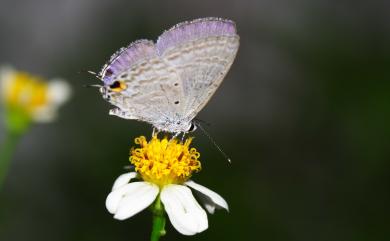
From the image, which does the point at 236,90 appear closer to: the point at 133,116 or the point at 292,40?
the point at 292,40

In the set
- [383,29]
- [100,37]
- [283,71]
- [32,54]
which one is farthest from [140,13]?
[383,29]

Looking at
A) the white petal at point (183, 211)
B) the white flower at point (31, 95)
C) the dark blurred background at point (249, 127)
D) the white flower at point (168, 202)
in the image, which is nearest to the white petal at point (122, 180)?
the white flower at point (168, 202)

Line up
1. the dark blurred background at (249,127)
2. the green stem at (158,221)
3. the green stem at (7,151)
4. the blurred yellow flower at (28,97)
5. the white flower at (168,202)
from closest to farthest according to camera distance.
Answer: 1. the green stem at (158,221)
2. the white flower at (168,202)
3. the green stem at (7,151)
4. the blurred yellow flower at (28,97)
5. the dark blurred background at (249,127)

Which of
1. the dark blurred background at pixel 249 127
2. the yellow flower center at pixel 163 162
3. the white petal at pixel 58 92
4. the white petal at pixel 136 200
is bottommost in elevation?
the dark blurred background at pixel 249 127

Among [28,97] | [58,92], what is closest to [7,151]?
[28,97]

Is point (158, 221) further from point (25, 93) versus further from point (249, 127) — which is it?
point (249, 127)

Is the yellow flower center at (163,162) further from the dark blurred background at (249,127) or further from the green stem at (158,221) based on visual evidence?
the dark blurred background at (249,127)

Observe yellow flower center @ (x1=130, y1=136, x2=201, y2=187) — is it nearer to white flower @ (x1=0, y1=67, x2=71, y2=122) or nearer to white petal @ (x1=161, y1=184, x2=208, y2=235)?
white petal @ (x1=161, y1=184, x2=208, y2=235)
